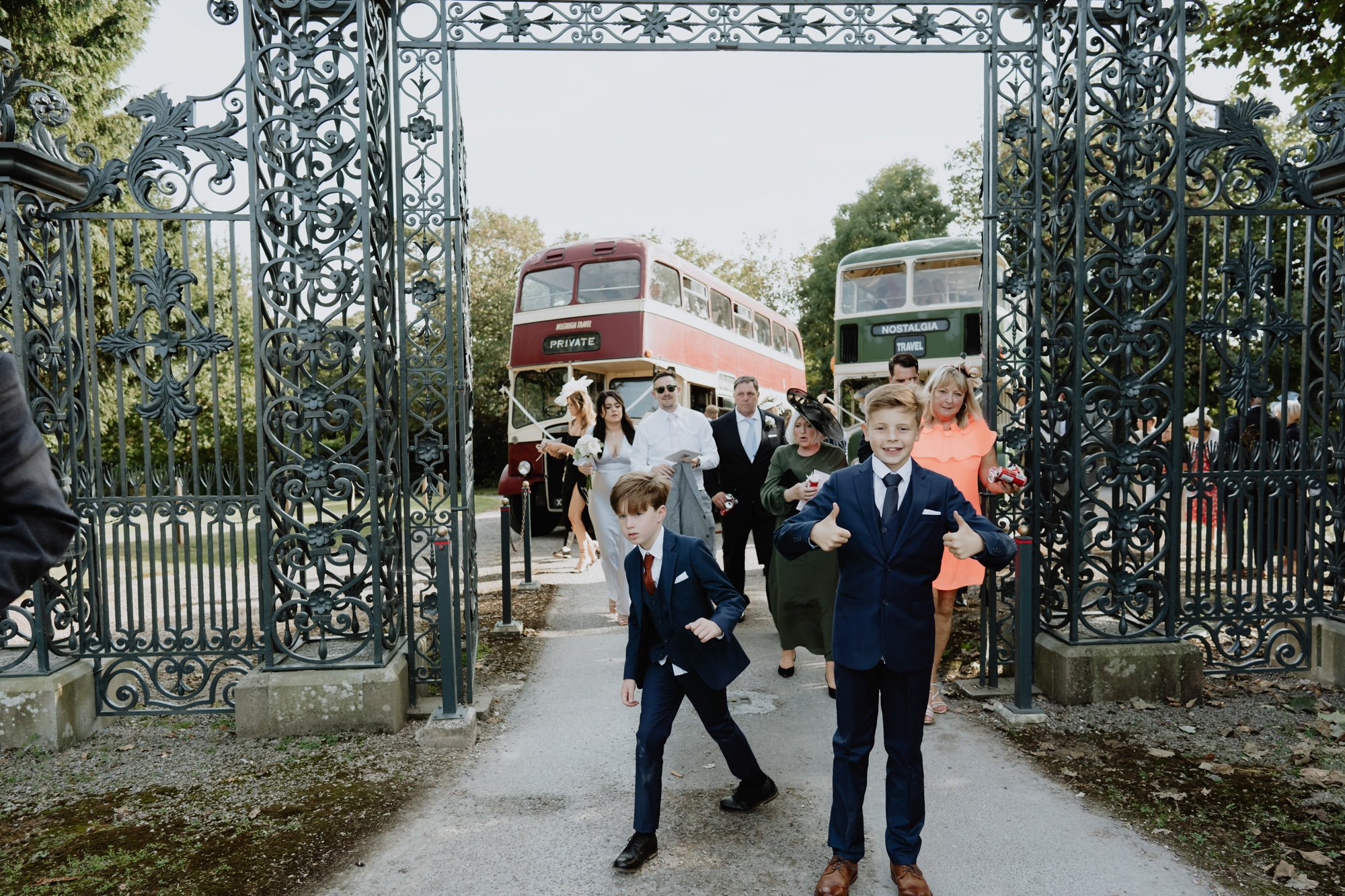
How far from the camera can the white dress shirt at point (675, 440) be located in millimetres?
7023

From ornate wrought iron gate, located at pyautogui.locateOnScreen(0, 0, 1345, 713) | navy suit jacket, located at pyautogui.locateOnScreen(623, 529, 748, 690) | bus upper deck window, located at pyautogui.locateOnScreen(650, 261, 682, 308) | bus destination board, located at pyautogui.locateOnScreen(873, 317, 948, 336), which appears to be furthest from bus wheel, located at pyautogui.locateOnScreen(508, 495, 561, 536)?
navy suit jacket, located at pyautogui.locateOnScreen(623, 529, 748, 690)

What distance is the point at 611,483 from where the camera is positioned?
7754mm

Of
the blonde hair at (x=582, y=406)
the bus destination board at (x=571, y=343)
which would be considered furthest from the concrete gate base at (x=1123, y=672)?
the bus destination board at (x=571, y=343)

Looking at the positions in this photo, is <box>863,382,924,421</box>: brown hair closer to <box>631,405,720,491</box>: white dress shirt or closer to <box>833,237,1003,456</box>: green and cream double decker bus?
<box>631,405,720,491</box>: white dress shirt

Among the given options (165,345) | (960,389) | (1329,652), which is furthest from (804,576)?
(165,345)

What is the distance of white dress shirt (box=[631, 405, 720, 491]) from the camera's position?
7023mm

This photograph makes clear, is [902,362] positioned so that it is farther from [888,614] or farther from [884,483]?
[888,614]

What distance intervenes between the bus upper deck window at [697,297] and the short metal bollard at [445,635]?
10264mm

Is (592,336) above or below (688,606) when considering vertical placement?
above

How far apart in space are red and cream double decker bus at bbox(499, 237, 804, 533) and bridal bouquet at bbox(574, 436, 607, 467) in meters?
5.37

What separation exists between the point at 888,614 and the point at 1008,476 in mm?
2027

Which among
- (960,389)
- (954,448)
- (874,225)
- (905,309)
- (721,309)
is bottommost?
(954,448)

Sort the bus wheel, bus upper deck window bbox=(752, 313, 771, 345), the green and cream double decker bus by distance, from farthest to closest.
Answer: bus upper deck window bbox=(752, 313, 771, 345)
the green and cream double decker bus
the bus wheel

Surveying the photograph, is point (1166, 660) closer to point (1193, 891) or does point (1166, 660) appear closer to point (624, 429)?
point (1193, 891)
